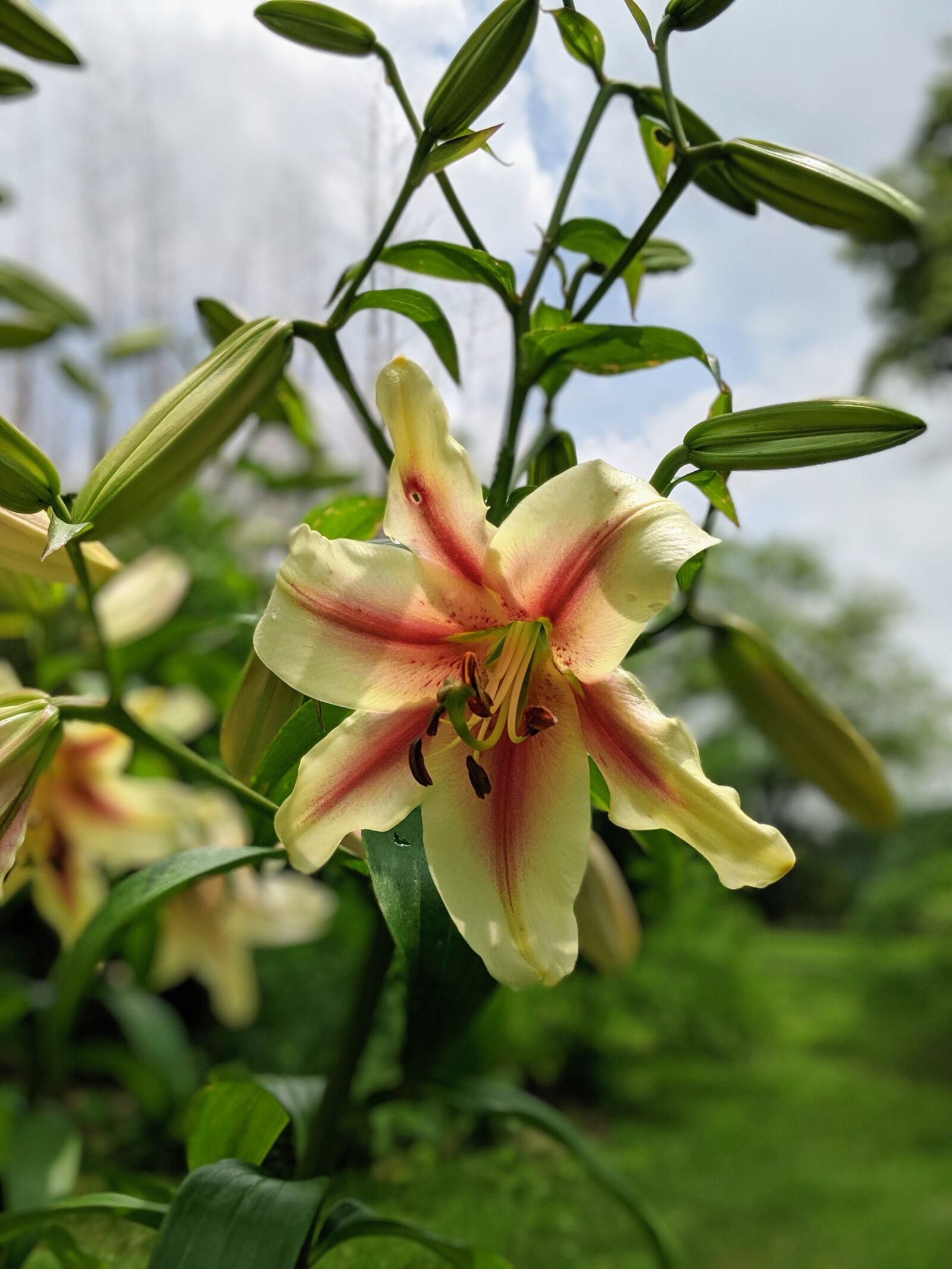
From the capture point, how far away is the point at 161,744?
0.99 feet

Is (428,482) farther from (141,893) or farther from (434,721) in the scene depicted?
(141,893)

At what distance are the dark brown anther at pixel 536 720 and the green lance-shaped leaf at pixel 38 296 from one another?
38 cm

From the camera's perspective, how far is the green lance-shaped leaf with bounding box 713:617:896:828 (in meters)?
0.37

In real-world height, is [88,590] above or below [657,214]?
below

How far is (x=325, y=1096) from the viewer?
0.97 ft

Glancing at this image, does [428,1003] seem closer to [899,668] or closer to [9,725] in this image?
[9,725]

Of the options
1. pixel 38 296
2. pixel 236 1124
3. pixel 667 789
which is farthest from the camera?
pixel 38 296

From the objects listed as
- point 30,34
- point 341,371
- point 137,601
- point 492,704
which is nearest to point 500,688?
point 492,704

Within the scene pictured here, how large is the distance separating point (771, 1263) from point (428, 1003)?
0.96 metres

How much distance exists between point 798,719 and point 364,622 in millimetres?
221

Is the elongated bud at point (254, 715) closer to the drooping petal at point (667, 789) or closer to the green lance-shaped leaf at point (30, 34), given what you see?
the drooping petal at point (667, 789)

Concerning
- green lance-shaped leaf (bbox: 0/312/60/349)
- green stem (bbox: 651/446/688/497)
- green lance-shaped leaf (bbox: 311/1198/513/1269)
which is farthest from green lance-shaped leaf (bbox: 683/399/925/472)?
green lance-shaped leaf (bbox: 0/312/60/349)

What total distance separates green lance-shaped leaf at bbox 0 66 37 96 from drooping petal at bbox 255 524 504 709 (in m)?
0.21

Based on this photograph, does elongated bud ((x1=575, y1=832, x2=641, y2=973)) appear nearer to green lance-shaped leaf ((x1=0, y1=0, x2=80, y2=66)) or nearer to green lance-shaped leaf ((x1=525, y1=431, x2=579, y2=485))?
green lance-shaped leaf ((x1=525, y1=431, x2=579, y2=485))
